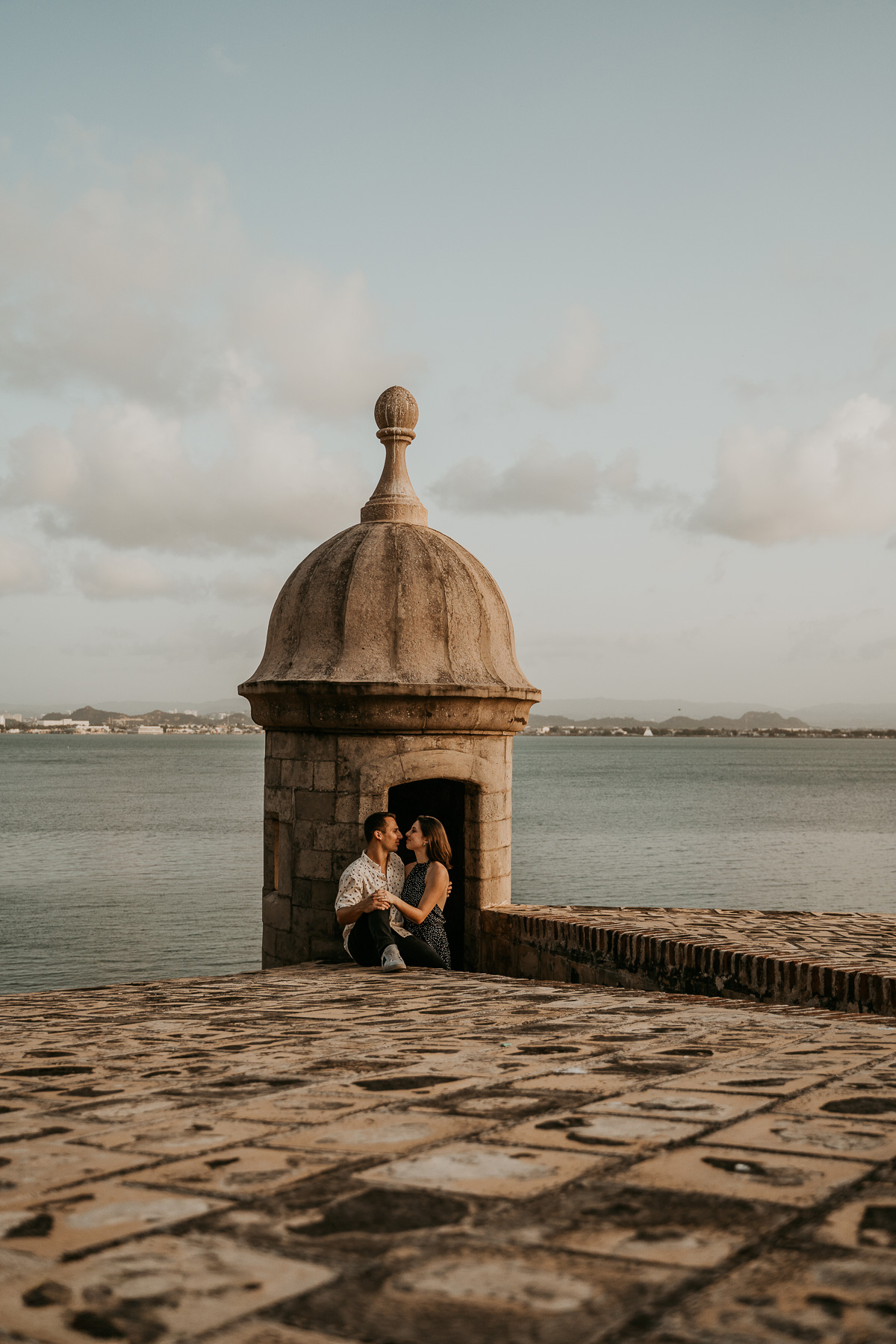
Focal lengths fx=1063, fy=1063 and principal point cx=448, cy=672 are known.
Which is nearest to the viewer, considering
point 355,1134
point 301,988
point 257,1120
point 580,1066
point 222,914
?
point 355,1134

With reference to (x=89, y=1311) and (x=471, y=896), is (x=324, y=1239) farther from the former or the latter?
(x=471, y=896)

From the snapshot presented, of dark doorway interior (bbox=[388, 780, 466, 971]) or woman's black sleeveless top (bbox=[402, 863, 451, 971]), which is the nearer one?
woman's black sleeveless top (bbox=[402, 863, 451, 971])

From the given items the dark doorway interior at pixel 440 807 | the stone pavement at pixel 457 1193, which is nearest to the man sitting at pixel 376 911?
the dark doorway interior at pixel 440 807

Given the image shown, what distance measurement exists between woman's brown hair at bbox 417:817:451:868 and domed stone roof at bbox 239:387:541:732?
2.56ft

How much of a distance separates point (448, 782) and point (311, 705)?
2.26 m

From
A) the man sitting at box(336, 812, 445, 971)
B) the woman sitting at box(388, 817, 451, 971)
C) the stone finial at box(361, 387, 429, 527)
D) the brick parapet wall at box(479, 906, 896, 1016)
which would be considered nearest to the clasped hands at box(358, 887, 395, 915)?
the man sitting at box(336, 812, 445, 971)

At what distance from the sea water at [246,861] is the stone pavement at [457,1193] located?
1705 centimetres

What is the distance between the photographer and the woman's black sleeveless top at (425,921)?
633cm

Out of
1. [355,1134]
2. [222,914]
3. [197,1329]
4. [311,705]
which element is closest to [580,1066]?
[355,1134]

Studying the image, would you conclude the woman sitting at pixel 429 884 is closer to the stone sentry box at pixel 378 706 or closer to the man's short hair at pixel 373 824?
the man's short hair at pixel 373 824

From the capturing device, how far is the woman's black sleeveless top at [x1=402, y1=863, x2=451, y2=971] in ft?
20.8

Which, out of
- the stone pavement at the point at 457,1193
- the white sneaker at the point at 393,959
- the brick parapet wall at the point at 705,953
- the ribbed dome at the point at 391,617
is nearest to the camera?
the stone pavement at the point at 457,1193

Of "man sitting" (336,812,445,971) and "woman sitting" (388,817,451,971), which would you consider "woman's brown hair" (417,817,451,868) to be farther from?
"man sitting" (336,812,445,971)

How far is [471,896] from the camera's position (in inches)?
299
